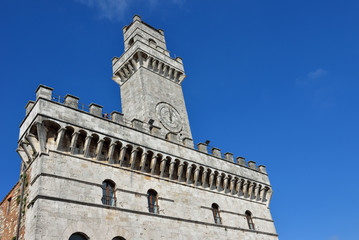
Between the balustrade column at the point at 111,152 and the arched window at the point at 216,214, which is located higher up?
the balustrade column at the point at 111,152

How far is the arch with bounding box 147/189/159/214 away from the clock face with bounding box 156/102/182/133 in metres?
6.16

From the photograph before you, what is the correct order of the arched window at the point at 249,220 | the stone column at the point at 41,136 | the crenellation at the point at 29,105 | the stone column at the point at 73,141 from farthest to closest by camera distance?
the arched window at the point at 249,220 → the crenellation at the point at 29,105 → the stone column at the point at 73,141 → the stone column at the point at 41,136

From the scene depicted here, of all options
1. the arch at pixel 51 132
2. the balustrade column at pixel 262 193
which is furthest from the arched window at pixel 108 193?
the balustrade column at pixel 262 193

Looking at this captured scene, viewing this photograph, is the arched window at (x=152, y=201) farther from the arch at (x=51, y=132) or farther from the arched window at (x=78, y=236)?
the arch at (x=51, y=132)

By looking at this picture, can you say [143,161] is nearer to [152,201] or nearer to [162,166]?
[162,166]

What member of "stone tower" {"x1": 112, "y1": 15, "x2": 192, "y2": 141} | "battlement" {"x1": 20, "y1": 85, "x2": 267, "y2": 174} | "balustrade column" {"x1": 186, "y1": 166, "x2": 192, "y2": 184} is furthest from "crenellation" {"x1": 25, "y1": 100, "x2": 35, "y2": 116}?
"balustrade column" {"x1": 186, "y1": 166, "x2": 192, "y2": 184}

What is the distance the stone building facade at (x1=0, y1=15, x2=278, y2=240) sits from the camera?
47.9ft

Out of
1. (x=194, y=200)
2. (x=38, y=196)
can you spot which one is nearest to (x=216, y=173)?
(x=194, y=200)

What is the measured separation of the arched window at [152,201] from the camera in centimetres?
1756

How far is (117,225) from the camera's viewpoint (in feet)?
50.6

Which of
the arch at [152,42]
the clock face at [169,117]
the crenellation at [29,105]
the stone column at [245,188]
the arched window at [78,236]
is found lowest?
the arched window at [78,236]

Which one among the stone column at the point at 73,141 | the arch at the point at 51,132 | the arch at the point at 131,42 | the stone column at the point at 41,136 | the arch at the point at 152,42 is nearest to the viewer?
the stone column at the point at 41,136

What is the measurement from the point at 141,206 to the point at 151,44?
15.5 meters

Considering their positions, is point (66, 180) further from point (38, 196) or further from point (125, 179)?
point (125, 179)
